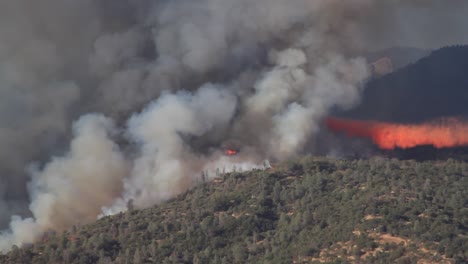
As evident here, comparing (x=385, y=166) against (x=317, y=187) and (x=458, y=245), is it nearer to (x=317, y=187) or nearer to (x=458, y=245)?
(x=317, y=187)

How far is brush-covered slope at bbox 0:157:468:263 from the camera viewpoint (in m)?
150

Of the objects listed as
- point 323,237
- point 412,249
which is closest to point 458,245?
point 412,249

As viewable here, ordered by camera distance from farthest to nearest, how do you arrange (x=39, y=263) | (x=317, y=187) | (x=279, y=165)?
(x=279, y=165)
(x=317, y=187)
(x=39, y=263)

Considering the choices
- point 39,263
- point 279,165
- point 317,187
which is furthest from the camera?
point 279,165

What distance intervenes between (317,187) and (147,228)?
965 inches

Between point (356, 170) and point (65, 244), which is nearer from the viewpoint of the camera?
point (65, 244)

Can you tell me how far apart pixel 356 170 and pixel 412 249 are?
109 ft

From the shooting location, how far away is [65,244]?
6521 inches

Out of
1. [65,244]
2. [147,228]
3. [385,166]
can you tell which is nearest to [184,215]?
[147,228]

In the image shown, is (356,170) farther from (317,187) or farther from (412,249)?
(412,249)

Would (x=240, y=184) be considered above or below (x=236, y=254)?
above

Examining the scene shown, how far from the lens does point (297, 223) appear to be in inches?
6363

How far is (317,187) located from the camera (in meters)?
172

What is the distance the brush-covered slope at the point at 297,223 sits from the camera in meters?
150
